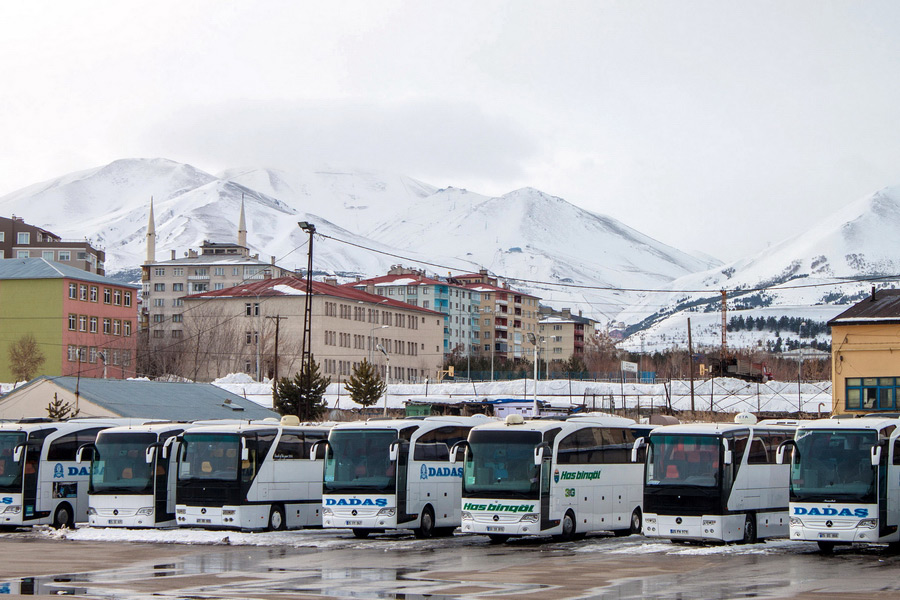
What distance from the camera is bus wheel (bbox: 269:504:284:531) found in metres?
30.1

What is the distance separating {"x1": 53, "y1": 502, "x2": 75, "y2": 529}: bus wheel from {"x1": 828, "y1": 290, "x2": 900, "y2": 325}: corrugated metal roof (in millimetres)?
32115

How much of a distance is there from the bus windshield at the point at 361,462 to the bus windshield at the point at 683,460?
20.1ft

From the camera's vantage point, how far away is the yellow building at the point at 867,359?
5109 centimetres

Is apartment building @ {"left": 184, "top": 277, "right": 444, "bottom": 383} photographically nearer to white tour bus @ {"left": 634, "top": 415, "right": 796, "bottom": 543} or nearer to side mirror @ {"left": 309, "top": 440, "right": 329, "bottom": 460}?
side mirror @ {"left": 309, "top": 440, "right": 329, "bottom": 460}

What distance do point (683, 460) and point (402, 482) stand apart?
Result: 21.8ft

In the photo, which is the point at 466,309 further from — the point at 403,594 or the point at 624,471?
the point at 403,594

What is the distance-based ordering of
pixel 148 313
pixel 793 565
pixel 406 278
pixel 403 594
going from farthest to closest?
1. pixel 406 278
2. pixel 148 313
3. pixel 793 565
4. pixel 403 594

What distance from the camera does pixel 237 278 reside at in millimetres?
177500

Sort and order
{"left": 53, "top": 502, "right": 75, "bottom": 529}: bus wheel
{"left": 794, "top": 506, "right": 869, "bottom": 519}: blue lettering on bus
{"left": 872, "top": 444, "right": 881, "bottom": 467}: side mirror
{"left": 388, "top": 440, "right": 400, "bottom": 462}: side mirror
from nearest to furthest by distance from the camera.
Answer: {"left": 794, "top": 506, "right": 869, "bottom": 519}: blue lettering on bus, {"left": 872, "top": 444, "right": 881, "bottom": 467}: side mirror, {"left": 388, "top": 440, "right": 400, "bottom": 462}: side mirror, {"left": 53, "top": 502, "right": 75, "bottom": 529}: bus wheel

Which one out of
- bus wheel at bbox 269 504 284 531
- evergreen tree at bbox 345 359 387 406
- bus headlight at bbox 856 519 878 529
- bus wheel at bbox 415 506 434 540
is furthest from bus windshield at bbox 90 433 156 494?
evergreen tree at bbox 345 359 387 406

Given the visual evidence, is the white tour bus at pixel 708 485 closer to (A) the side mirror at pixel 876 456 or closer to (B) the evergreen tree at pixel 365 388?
(A) the side mirror at pixel 876 456

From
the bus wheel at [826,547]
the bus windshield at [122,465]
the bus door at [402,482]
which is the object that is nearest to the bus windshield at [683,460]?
the bus wheel at [826,547]

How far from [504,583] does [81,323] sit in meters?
99.3

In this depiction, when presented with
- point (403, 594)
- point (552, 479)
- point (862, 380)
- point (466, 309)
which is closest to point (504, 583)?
point (403, 594)
